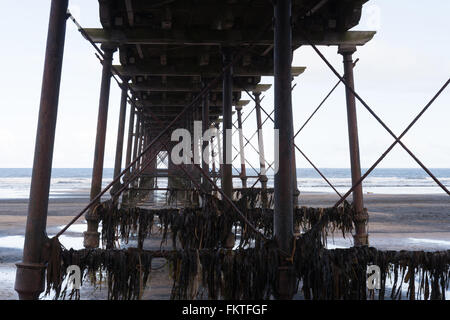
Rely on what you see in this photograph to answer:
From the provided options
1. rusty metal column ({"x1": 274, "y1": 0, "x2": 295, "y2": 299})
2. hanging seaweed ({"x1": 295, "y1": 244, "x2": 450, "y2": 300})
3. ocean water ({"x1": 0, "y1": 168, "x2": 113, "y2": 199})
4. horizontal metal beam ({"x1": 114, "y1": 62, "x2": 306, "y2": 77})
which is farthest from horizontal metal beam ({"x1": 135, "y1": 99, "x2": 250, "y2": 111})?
ocean water ({"x1": 0, "y1": 168, "x2": 113, "y2": 199})

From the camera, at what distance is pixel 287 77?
4.41 m

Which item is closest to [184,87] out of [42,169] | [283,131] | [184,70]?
[184,70]

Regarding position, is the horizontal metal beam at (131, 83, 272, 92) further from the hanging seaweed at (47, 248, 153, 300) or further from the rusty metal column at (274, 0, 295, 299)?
the hanging seaweed at (47, 248, 153, 300)

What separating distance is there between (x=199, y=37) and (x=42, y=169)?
4.23 metres

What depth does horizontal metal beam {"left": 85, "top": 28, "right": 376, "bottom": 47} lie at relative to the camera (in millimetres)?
7262

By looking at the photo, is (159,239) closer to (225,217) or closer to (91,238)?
(91,238)

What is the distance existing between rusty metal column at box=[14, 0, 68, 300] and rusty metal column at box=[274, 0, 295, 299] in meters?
2.24

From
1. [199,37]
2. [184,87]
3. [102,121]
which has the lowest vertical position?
[102,121]

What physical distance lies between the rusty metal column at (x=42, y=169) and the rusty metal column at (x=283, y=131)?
224 centimetres

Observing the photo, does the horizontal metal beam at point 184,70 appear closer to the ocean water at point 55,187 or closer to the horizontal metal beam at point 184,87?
the horizontal metal beam at point 184,87

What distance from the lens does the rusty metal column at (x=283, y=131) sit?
4332mm

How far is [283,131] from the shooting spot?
438 centimetres
